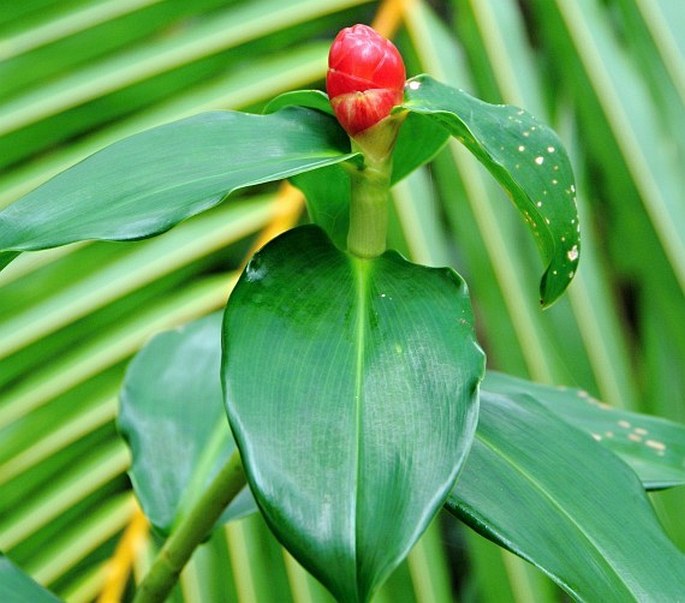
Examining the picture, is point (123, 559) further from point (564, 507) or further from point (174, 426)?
point (564, 507)

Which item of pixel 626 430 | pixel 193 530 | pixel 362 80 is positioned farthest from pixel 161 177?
pixel 626 430

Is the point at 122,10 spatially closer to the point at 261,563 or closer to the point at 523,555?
the point at 261,563

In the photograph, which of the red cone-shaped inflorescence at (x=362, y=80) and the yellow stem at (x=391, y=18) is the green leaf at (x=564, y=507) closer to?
the red cone-shaped inflorescence at (x=362, y=80)

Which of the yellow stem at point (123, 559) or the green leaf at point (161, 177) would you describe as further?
the yellow stem at point (123, 559)

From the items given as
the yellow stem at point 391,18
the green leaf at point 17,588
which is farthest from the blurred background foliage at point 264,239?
the green leaf at point 17,588

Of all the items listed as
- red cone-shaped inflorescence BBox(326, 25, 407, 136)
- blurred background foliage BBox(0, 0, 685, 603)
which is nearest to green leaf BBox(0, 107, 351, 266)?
red cone-shaped inflorescence BBox(326, 25, 407, 136)

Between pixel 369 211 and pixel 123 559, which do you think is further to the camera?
pixel 123 559

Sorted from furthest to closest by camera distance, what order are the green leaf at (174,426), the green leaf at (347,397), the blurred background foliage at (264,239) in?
the blurred background foliage at (264,239) → the green leaf at (174,426) → the green leaf at (347,397)
